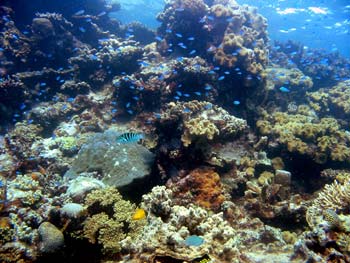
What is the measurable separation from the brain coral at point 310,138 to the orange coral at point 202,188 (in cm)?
368

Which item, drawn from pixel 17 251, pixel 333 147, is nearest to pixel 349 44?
pixel 333 147

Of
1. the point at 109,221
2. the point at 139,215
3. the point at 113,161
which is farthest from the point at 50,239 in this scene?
the point at 113,161

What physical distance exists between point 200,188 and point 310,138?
512 centimetres

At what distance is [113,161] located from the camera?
764cm

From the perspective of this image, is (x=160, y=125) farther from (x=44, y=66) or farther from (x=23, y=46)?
(x=23, y=46)

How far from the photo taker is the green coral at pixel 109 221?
4895 mm

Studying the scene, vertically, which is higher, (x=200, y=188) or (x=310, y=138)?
(x=310, y=138)

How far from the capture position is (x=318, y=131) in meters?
9.59

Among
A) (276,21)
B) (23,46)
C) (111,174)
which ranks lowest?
(111,174)

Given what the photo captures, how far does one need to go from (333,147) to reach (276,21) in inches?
1677

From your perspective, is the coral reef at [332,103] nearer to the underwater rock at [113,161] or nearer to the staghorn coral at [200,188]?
the staghorn coral at [200,188]

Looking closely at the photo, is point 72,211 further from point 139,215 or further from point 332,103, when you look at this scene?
point 332,103

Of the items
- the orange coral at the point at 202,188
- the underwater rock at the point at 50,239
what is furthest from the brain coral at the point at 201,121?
the underwater rock at the point at 50,239

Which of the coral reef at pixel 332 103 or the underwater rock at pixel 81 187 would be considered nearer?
the underwater rock at pixel 81 187
